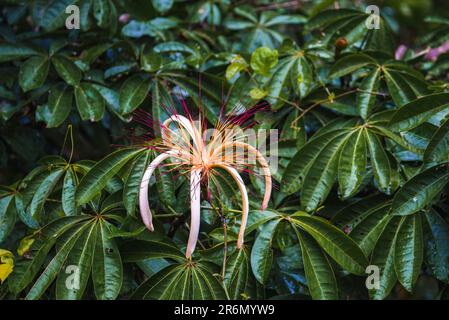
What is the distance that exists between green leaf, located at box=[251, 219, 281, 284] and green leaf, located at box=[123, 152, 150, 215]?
0.38m

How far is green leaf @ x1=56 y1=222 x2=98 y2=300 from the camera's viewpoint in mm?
1657

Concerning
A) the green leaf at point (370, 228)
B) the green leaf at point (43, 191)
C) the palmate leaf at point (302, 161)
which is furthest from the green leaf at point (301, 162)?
the green leaf at point (43, 191)

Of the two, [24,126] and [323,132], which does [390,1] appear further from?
[24,126]

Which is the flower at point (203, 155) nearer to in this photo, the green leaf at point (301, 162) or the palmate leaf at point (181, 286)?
the palmate leaf at point (181, 286)

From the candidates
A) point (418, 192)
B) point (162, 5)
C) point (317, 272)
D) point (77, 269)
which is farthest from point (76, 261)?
point (162, 5)

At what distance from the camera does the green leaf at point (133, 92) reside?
2230mm

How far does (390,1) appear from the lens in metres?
4.55

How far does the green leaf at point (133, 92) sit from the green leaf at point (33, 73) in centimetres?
32

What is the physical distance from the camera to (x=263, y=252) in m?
1.77

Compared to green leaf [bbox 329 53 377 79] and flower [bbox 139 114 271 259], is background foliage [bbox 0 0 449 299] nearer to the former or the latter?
green leaf [bbox 329 53 377 79]

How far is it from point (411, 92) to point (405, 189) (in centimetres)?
56

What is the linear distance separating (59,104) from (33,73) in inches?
6.7

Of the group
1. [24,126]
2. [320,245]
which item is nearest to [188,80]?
[24,126]

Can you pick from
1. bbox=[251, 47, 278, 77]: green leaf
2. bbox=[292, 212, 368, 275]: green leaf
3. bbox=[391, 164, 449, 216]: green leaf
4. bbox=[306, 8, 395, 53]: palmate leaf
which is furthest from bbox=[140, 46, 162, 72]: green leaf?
bbox=[391, 164, 449, 216]: green leaf
